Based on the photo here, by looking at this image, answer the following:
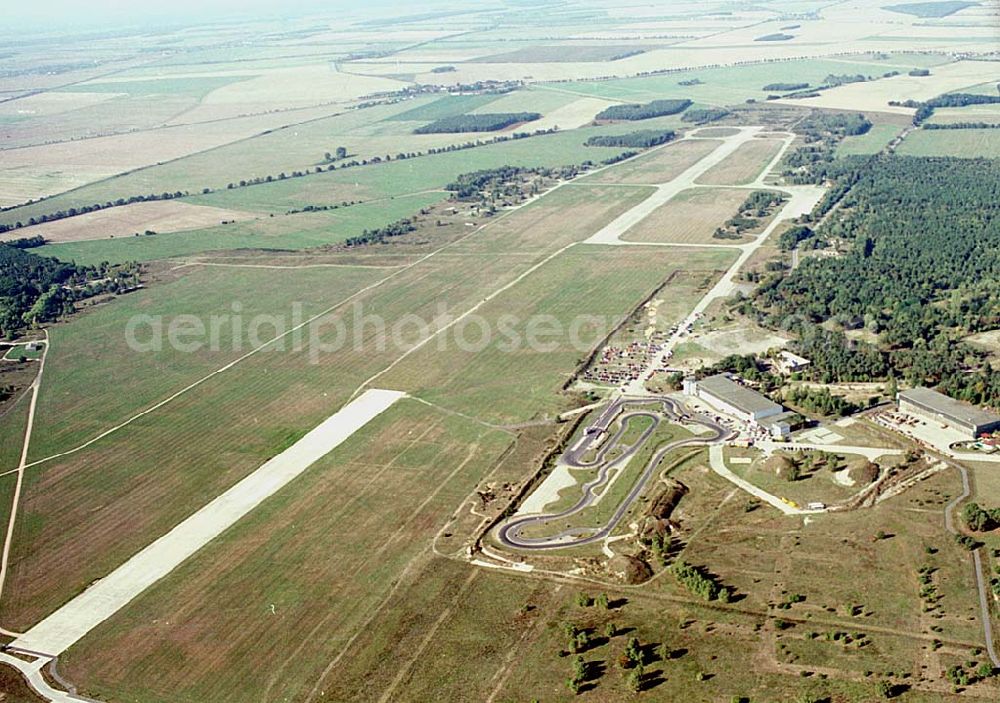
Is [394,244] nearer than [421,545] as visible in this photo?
No

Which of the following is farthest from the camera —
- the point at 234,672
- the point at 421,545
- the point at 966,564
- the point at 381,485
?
the point at 381,485

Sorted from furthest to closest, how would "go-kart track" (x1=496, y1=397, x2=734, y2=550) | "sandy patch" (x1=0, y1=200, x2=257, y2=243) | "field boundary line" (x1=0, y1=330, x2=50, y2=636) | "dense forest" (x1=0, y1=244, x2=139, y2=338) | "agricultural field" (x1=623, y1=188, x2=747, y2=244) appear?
"sandy patch" (x1=0, y1=200, x2=257, y2=243)
"agricultural field" (x1=623, y1=188, x2=747, y2=244)
"dense forest" (x1=0, y1=244, x2=139, y2=338)
"field boundary line" (x1=0, y1=330, x2=50, y2=636)
"go-kart track" (x1=496, y1=397, x2=734, y2=550)

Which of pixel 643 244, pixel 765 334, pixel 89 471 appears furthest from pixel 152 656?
pixel 643 244

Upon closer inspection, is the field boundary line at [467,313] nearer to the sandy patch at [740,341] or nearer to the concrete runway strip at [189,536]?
the concrete runway strip at [189,536]

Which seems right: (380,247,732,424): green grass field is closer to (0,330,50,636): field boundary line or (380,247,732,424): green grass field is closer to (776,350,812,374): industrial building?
(776,350,812,374): industrial building

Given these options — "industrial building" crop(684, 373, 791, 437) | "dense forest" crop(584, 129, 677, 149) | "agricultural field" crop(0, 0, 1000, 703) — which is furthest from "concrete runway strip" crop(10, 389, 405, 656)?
"dense forest" crop(584, 129, 677, 149)

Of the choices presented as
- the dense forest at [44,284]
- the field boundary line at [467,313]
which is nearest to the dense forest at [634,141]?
the field boundary line at [467,313]

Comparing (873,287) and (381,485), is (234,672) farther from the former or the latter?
(873,287)
